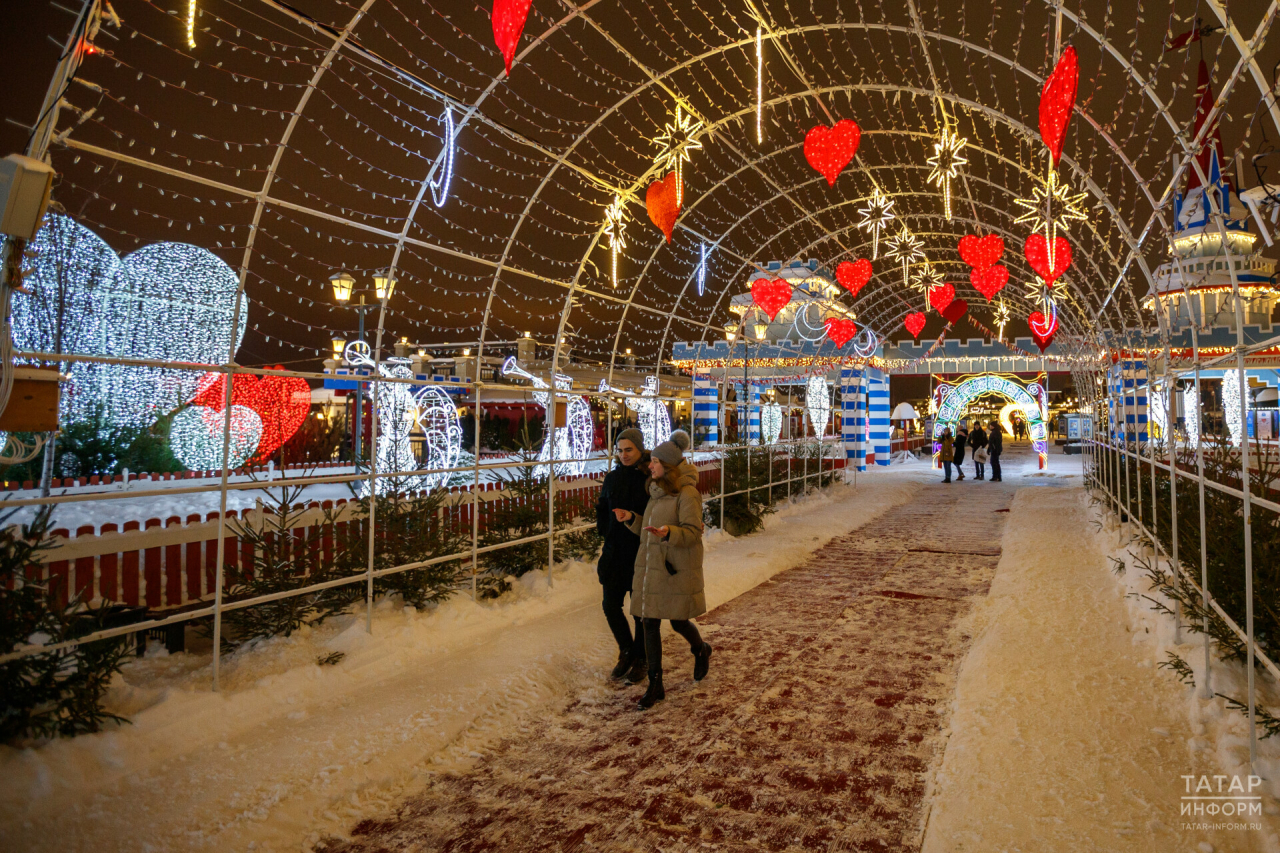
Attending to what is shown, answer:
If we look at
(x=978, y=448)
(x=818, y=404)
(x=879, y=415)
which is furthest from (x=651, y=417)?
(x=879, y=415)

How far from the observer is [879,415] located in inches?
1040

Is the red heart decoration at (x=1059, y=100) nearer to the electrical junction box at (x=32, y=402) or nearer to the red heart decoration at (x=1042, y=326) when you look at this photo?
the electrical junction box at (x=32, y=402)

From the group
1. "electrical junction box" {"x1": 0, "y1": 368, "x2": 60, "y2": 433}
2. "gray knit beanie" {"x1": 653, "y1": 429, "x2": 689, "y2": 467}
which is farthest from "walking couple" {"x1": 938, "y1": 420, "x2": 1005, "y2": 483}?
"electrical junction box" {"x1": 0, "y1": 368, "x2": 60, "y2": 433}

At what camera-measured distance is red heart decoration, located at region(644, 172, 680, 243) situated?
294 inches

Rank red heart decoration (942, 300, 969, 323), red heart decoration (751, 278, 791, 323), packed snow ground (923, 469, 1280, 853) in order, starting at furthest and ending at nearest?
red heart decoration (942, 300, 969, 323) < red heart decoration (751, 278, 791, 323) < packed snow ground (923, 469, 1280, 853)

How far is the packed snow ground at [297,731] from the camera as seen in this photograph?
311cm

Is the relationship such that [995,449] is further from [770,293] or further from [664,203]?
[664,203]

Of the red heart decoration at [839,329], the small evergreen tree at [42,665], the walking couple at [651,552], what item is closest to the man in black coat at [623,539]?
the walking couple at [651,552]

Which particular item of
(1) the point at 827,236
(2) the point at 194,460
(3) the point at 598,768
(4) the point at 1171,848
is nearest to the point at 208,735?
(3) the point at 598,768

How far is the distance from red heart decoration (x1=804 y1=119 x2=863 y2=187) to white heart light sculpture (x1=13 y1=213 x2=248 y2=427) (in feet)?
25.0

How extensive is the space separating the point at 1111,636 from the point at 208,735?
6.07 m

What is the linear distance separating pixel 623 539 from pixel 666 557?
529 mm

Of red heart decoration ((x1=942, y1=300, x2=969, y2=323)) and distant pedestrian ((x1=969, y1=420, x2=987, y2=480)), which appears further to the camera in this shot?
distant pedestrian ((x1=969, y1=420, x2=987, y2=480))
